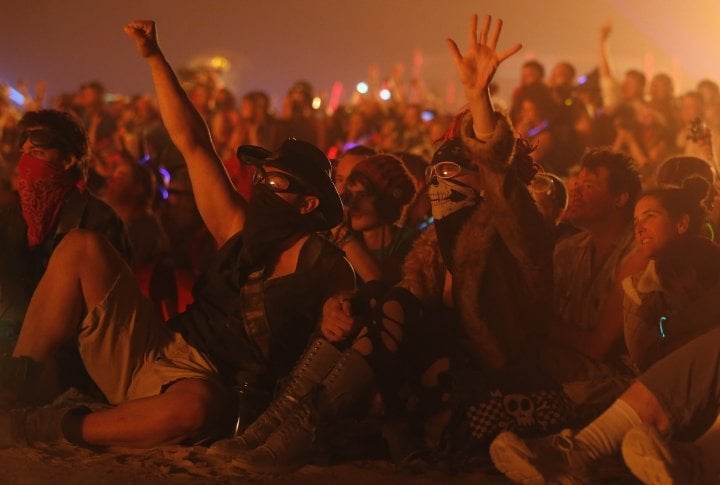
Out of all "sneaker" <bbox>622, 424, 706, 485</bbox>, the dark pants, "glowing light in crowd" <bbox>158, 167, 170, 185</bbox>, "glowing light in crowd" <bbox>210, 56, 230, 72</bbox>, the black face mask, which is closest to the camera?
"sneaker" <bbox>622, 424, 706, 485</bbox>

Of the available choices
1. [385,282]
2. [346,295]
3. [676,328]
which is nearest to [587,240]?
[676,328]

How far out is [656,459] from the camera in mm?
3453

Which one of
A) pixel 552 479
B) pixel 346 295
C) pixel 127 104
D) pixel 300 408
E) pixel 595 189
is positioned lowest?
pixel 552 479

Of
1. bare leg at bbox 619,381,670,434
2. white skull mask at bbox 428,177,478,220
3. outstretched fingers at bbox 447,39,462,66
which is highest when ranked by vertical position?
outstretched fingers at bbox 447,39,462,66

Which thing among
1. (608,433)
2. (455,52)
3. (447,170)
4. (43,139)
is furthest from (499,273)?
(43,139)

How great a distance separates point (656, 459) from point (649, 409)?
1.03ft

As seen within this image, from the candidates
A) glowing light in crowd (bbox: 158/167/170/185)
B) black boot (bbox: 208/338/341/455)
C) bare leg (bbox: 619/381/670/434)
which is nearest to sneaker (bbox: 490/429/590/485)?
bare leg (bbox: 619/381/670/434)

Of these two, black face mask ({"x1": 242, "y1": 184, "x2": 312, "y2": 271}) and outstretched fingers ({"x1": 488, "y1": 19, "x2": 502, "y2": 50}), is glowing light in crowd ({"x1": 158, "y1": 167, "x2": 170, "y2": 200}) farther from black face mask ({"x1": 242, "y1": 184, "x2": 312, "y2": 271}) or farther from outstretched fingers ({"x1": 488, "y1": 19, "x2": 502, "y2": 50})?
outstretched fingers ({"x1": 488, "y1": 19, "x2": 502, "y2": 50})

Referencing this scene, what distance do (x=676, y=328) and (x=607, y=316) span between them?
373 millimetres

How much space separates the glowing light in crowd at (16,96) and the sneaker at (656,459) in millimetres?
6770

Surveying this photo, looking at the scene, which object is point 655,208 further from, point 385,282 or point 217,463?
point 217,463

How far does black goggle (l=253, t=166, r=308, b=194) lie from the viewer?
4.22 m

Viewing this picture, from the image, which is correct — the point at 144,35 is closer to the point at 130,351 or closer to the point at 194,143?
the point at 194,143

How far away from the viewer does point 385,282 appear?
179 inches
